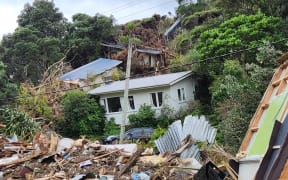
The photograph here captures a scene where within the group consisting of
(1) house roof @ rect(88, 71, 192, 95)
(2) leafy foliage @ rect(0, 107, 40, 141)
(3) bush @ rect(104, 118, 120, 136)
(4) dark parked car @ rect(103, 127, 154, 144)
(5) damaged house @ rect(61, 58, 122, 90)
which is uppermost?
(5) damaged house @ rect(61, 58, 122, 90)

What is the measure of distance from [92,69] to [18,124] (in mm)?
11746

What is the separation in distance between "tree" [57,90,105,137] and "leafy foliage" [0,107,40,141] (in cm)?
425

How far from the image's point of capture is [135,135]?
2045cm

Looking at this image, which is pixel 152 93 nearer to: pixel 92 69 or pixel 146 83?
pixel 146 83

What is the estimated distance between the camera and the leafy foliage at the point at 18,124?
18.2 meters

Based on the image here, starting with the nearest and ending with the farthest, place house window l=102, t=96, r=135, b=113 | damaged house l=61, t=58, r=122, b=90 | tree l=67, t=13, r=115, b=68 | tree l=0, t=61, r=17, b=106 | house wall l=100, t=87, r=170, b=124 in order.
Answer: tree l=0, t=61, r=17, b=106 → house wall l=100, t=87, r=170, b=124 → house window l=102, t=96, r=135, b=113 → damaged house l=61, t=58, r=122, b=90 → tree l=67, t=13, r=115, b=68

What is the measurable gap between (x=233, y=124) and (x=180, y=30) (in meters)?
23.5

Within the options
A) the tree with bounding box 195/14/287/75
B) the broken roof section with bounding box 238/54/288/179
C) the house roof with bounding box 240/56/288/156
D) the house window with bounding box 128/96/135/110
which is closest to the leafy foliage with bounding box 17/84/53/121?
the house window with bounding box 128/96/135/110

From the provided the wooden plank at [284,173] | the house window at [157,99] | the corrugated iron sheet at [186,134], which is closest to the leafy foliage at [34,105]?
the house window at [157,99]

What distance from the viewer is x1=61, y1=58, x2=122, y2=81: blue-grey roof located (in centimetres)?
2853

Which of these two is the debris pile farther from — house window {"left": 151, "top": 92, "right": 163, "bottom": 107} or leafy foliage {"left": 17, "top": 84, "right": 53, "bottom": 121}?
house window {"left": 151, "top": 92, "right": 163, "bottom": 107}

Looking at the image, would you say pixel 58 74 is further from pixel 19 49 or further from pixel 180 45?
pixel 180 45

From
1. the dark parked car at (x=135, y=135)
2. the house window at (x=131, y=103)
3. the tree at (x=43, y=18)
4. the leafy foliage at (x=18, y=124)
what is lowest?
the dark parked car at (x=135, y=135)

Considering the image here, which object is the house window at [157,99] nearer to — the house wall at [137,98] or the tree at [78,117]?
the house wall at [137,98]
